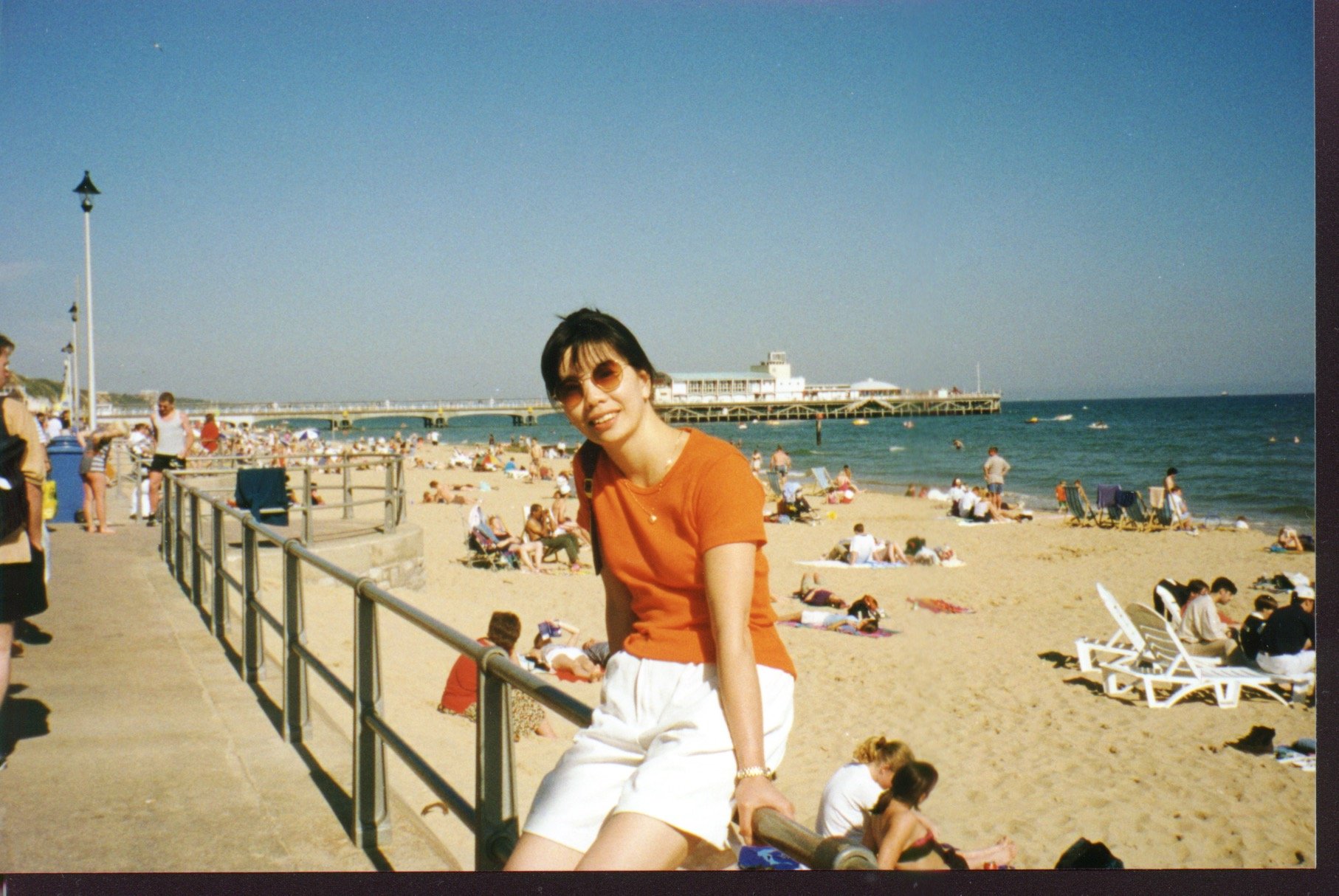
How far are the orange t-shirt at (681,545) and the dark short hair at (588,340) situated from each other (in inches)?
6.8

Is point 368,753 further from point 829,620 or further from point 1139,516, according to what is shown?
point 1139,516

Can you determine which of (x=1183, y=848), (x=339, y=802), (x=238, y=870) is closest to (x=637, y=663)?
(x=238, y=870)

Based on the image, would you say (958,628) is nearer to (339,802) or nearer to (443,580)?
(443,580)

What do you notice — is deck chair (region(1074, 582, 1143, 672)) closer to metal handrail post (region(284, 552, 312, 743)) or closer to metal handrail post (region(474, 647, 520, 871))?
metal handrail post (region(284, 552, 312, 743))

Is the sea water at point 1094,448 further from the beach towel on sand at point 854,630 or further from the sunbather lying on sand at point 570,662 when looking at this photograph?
the sunbather lying on sand at point 570,662

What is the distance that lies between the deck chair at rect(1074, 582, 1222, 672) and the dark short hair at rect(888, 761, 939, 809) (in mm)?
4645

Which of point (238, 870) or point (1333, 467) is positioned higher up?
point (1333, 467)

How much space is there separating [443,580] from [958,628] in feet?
19.5

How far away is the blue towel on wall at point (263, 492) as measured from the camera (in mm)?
8281

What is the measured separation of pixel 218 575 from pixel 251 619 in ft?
3.06

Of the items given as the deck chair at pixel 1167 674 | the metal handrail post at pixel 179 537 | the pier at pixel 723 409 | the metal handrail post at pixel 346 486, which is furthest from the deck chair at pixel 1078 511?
the pier at pixel 723 409

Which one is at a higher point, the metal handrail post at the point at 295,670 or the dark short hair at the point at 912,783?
the metal handrail post at the point at 295,670

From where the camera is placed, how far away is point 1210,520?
22.5 metres

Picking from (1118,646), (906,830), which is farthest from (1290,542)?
(906,830)
